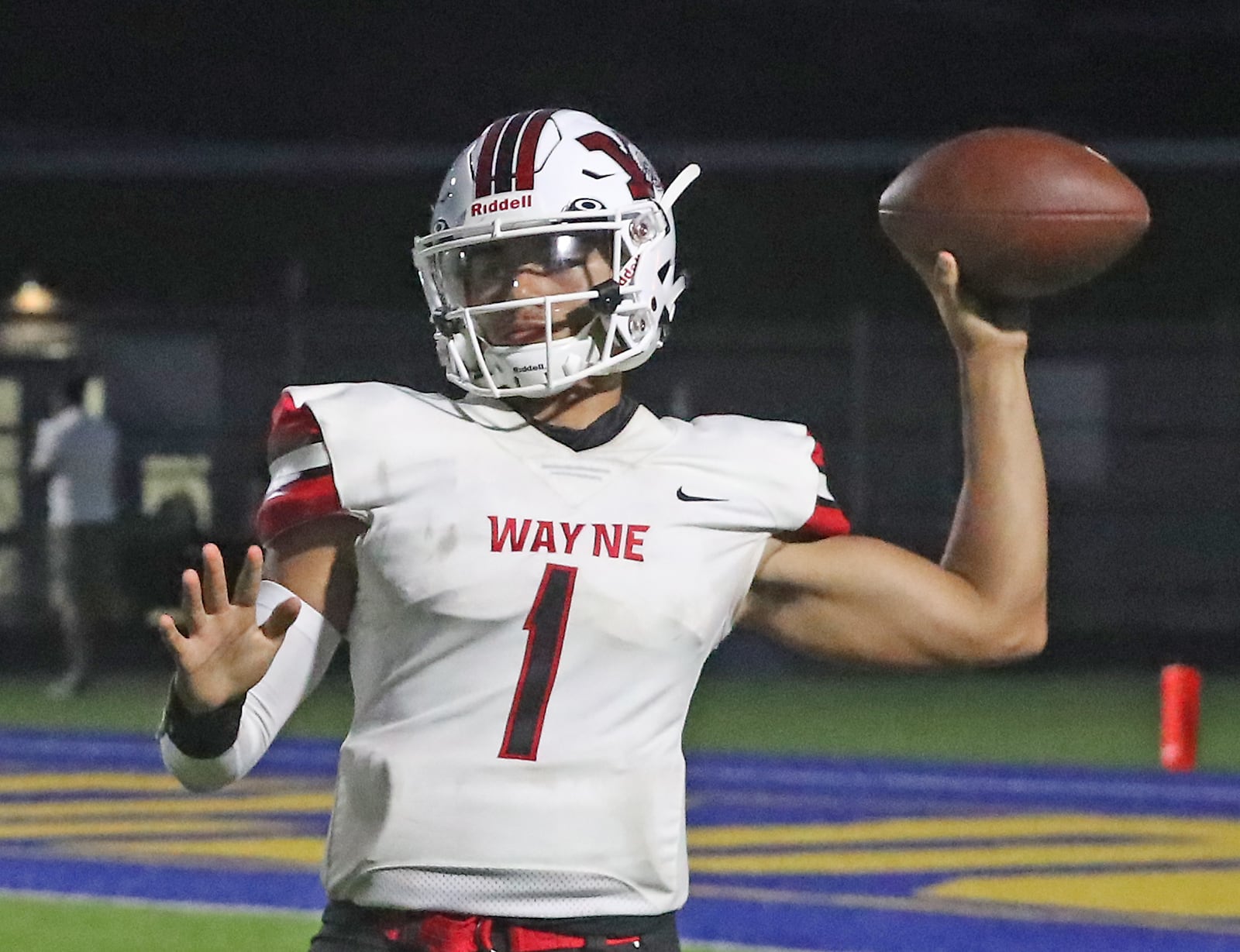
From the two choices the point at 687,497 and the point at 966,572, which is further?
the point at 966,572

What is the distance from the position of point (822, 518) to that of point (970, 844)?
492cm

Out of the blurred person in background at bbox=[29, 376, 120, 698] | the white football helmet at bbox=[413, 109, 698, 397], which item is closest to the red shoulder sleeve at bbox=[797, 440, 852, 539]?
the white football helmet at bbox=[413, 109, 698, 397]

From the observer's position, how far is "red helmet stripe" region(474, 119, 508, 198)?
306 centimetres

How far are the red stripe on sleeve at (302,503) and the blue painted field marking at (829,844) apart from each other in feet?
11.4

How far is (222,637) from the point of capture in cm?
273

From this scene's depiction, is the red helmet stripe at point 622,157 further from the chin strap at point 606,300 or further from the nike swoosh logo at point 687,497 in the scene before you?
the nike swoosh logo at point 687,497

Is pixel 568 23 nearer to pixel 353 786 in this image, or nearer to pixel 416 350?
pixel 416 350

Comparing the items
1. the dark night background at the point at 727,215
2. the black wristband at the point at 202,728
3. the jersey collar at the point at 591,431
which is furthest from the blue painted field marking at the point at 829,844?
the dark night background at the point at 727,215

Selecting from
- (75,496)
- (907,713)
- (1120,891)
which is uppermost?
(75,496)

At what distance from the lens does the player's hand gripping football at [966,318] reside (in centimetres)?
311

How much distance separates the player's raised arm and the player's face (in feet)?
1.22

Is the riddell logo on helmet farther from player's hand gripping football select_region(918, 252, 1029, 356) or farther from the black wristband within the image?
the black wristband

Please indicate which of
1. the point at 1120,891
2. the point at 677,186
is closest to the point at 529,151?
the point at 677,186

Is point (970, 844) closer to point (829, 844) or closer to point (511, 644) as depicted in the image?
point (829, 844)
